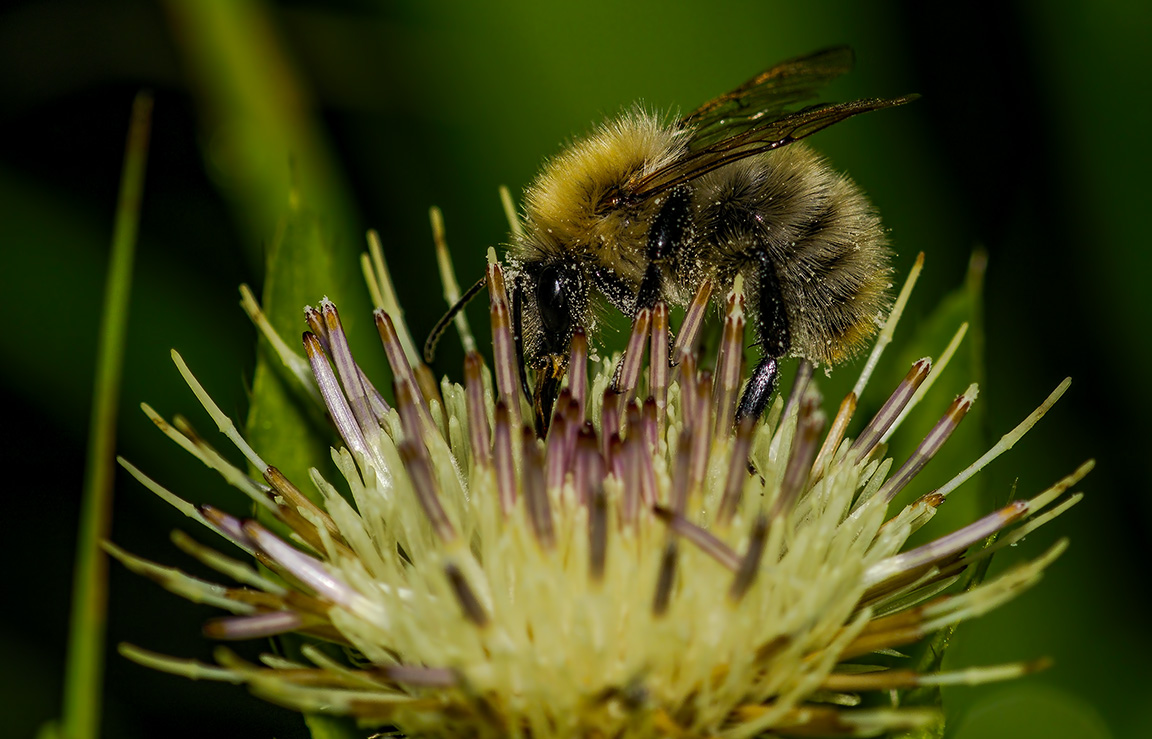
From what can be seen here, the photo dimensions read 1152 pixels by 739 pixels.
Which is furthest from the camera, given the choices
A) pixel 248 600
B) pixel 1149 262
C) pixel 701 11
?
pixel 701 11

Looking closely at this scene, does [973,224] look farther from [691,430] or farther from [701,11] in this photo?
[691,430]

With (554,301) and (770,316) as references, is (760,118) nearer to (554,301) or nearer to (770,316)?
(770,316)

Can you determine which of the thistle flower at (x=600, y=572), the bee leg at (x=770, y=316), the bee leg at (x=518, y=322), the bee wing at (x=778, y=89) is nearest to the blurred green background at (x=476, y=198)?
the bee wing at (x=778, y=89)

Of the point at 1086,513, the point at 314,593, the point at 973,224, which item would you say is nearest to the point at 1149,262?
the point at 973,224

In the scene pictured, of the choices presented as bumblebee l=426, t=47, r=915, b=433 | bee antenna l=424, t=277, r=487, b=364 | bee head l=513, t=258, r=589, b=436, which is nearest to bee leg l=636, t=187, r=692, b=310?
bumblebee l=426, t=47, r=915, b=433

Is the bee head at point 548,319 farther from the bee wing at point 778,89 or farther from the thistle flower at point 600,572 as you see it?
the bee wing at point 778,89

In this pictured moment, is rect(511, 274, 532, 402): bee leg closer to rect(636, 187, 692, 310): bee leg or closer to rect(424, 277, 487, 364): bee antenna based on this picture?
rect(424, 277, 487, 364): bee antenna
